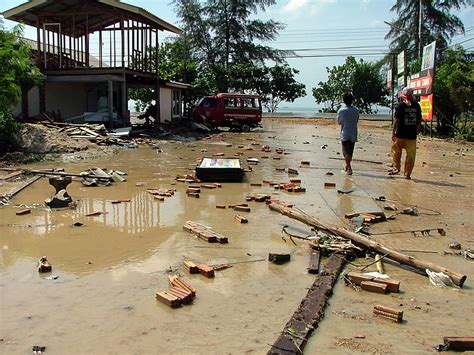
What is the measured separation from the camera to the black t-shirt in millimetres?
10852

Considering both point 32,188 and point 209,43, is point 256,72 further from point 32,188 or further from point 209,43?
point 32,188

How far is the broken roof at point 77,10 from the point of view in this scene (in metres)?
23.4

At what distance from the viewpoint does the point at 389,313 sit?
3.96 m

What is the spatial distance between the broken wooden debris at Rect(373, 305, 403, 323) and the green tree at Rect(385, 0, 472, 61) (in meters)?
45.0

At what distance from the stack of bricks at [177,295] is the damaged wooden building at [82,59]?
19.1m

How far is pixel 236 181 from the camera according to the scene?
10.6m

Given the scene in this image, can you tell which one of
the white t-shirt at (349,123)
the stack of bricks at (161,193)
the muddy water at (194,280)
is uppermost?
the white t-shirt at (349,123)

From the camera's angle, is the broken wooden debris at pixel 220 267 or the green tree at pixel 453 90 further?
the green tree at pixel 453 90

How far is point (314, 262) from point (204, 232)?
1.59m

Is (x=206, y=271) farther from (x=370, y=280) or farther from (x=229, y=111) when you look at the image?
A: (x=229, y=111)

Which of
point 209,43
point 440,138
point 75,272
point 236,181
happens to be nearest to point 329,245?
point 75,272

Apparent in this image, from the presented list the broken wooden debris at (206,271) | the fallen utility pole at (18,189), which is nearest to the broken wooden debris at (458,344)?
the broken wooden debris at (206,271)

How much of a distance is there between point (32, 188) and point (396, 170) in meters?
7.90

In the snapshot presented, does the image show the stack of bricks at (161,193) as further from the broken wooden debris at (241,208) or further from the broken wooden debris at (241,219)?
the broken wooden debris at (241,219)
